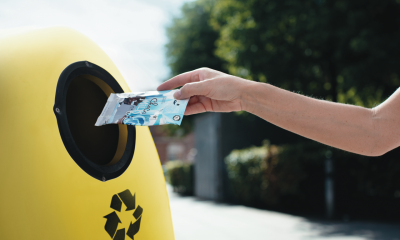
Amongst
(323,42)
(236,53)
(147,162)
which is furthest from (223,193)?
(147,162)

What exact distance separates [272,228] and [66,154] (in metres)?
7.17

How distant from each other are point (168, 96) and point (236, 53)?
9.98 m

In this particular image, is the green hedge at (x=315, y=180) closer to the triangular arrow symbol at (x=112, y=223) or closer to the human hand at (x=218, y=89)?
the human hand at (x=218, y=89)

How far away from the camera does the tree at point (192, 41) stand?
18562 mm

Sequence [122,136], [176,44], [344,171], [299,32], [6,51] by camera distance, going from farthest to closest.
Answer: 1. [176,44]
2. [299,32]
3. [344,171]
4. [122,136]
5. [6,51]

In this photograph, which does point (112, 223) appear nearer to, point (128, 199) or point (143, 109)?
point (128, 199)

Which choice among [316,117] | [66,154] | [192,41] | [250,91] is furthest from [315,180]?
[192,41]

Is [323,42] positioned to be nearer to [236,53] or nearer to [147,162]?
[236,53]

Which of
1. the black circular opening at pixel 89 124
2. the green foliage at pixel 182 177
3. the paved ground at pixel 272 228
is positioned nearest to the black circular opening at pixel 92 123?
the black circular opening at pixel 89 124

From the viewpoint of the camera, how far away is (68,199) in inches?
49.3

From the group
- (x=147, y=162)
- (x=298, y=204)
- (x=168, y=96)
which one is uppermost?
(x=168, y=96)

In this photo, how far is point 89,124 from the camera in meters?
1.67

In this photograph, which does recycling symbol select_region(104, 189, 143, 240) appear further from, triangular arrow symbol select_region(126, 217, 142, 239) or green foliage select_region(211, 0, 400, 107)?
green foliage select_region(211, 0, 400, 107)

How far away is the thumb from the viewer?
142 centimetres
